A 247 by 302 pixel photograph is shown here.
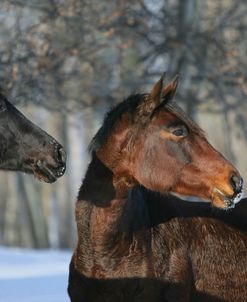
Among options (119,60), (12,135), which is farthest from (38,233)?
(12,135)

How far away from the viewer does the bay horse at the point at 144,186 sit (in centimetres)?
726

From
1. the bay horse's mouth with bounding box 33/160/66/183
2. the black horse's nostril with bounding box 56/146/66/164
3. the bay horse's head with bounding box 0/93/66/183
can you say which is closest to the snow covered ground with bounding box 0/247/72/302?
the bay horse's head with bounding box 0/93/66/183

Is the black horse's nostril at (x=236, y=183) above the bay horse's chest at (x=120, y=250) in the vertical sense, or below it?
above

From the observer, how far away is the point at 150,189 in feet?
24.6

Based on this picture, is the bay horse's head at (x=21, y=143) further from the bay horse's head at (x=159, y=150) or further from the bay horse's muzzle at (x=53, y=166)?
the bay horse's head at (x=159, y=150)

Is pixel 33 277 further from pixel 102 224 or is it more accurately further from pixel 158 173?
pixel 158 173

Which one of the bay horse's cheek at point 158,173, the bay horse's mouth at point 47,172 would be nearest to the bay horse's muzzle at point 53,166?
the bay horse's mouth at point 47,172

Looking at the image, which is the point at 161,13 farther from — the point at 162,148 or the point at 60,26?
the point at 162,148

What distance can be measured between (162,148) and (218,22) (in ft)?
39.4

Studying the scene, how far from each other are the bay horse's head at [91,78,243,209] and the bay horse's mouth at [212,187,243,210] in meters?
0.02

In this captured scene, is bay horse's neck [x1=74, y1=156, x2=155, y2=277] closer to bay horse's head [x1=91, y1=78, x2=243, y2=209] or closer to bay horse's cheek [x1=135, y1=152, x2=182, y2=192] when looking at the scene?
bay horse's head [x1=91, y1=78, x2=243, y2=209]

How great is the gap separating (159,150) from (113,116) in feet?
1.47

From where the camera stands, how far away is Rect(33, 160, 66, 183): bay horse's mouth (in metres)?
7.72

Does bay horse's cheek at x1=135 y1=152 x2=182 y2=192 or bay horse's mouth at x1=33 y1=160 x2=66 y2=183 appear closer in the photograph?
bay horse's cheek at x1=135 y1=152 x2=182 y2=192
